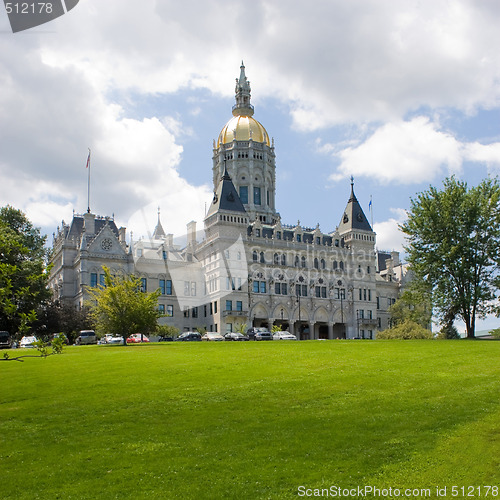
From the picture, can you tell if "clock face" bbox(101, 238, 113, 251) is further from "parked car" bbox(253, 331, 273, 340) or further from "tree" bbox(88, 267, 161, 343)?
"tree" bbox(88, 267, 161, 343)

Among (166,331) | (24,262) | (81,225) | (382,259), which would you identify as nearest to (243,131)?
(81,225)

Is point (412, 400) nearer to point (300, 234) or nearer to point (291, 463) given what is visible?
point (291, 463)

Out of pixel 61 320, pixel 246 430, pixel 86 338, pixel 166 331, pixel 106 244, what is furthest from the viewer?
pixel 106 244

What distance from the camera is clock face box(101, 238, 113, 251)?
8306 cm

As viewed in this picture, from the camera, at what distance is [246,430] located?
1670 cm

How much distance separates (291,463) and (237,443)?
5.82 feet

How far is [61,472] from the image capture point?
14.3m

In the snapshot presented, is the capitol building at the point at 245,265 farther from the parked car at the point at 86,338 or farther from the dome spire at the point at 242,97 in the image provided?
the parked car at the point at 86,338

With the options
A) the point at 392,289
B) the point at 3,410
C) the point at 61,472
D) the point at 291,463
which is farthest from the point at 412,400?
the point at 392,289

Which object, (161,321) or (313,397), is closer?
(313,397)

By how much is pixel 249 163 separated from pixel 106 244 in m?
34.1

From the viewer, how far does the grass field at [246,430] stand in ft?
45.1

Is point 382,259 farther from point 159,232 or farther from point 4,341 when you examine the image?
point 4,341

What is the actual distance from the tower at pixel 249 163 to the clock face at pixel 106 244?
28.2m
